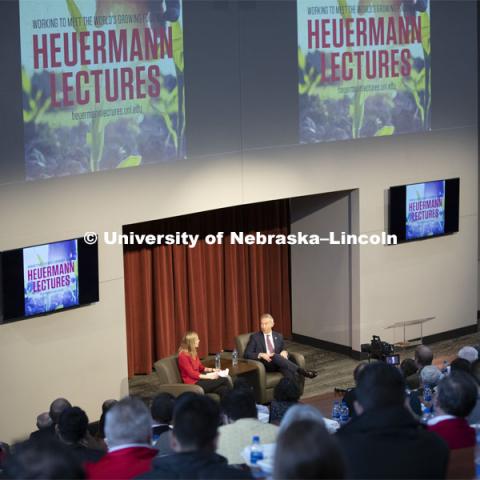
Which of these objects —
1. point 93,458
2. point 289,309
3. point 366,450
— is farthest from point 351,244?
point 366,450

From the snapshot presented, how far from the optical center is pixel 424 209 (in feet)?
36.5

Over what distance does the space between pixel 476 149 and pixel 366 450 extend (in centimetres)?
878

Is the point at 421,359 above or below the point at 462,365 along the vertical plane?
below

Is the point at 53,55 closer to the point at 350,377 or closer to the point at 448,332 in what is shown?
the point at 350,377

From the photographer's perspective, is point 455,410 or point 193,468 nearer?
point 193,468

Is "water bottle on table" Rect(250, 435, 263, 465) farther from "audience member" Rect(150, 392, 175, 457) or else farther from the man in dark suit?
the man in dark suit

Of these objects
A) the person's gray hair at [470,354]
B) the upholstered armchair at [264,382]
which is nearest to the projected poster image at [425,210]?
the upholstered armchair at [264,382]

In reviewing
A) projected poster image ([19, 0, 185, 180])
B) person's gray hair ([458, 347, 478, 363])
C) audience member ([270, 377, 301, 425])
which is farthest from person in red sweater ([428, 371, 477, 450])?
projected poster image ([19, 0, 185, 180])

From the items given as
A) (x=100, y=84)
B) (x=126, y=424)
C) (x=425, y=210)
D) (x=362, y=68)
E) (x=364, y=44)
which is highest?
(x=364, y=44)

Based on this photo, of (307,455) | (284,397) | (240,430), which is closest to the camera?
(307,455)

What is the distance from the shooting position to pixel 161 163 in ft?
30.0

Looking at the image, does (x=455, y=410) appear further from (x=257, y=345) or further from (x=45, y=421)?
(x=257, y=345)

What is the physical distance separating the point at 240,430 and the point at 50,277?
403cm

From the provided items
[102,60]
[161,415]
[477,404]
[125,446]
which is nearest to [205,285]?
[102,60]
